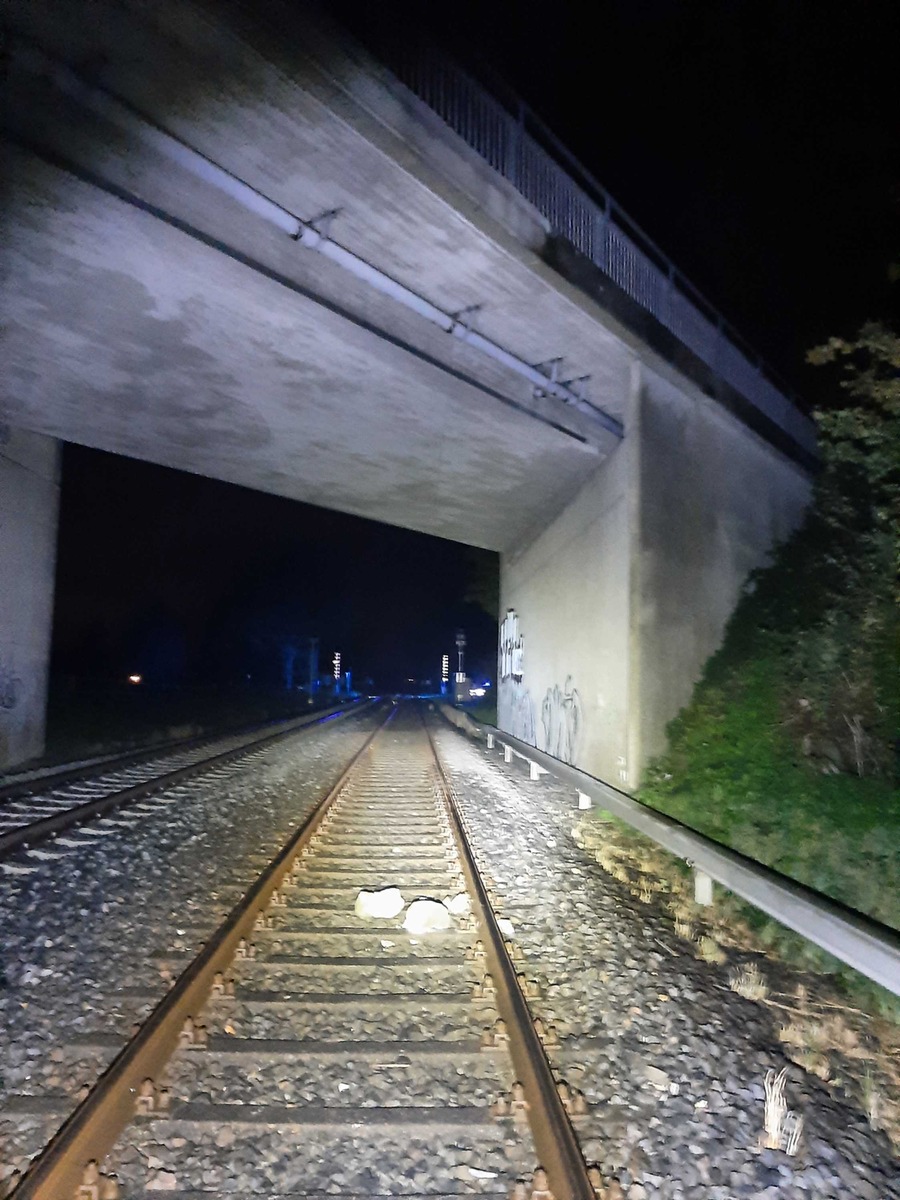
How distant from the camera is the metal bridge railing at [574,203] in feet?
27.6

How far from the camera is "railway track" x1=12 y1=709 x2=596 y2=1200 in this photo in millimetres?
3021

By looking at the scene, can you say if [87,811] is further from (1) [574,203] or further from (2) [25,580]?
(1) [574,203]

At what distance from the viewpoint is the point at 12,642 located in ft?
43.8

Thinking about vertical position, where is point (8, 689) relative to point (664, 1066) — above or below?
above

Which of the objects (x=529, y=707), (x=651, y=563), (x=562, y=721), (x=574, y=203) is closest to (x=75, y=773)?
(x=562, y=721)

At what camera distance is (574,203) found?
10414 mm

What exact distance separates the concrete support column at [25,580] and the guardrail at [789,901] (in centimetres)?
1044

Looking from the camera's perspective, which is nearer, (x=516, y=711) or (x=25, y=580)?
(x=25, y=580)

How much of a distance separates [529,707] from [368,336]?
33.5 ft

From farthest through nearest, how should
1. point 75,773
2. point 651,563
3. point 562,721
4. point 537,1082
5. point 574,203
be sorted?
point 562,721, point 75,773, point 651,563, point 574,203, point 537,1082

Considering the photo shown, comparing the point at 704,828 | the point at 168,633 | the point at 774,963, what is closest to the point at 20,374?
the point at 704,828

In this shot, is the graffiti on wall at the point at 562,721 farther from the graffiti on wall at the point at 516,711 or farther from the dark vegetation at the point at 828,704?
the dark vegetation at the point at 828,704

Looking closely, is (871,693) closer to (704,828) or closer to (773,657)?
(773,657)

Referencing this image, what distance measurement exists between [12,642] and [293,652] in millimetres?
64348
